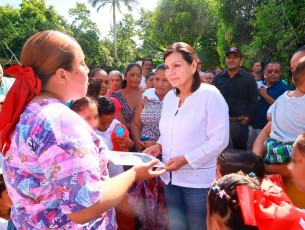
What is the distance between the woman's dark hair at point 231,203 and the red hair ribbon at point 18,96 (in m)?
0.96

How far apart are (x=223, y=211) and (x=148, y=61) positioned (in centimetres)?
537

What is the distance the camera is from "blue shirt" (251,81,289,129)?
15.5 ft

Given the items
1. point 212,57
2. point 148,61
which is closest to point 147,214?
point 148,61

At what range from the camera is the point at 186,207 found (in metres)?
2.33

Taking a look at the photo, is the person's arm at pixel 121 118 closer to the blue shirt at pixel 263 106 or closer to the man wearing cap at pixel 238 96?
the man wearing cap at pixel 238 96

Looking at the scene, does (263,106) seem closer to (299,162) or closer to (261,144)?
(261,144)

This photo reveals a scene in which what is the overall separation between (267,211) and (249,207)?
10 cm

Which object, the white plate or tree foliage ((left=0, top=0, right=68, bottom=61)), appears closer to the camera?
the white plate

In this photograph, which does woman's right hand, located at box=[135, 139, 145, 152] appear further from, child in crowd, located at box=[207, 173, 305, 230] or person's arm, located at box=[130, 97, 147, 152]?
child in crowd, located at box=[207, 173, 305, 230]

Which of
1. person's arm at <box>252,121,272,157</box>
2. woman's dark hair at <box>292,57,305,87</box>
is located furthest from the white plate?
woman's dark hair at <box>292,57,305,87</box>

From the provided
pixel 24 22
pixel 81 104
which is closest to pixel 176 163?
pixel 81 104

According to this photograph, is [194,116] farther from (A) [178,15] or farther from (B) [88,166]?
(A) [178,15]

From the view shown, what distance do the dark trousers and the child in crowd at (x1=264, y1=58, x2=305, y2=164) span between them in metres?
2.13

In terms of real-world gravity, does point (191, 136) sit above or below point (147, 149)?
above
